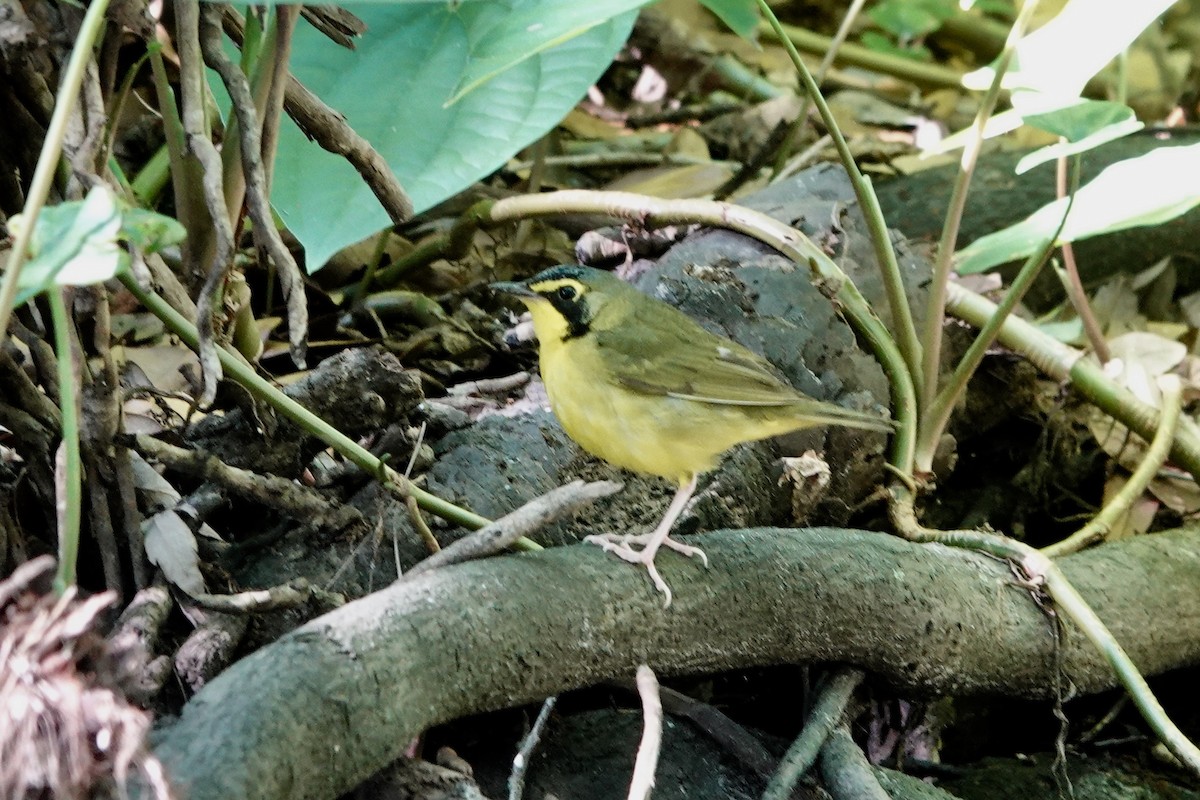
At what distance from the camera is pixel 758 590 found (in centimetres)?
219

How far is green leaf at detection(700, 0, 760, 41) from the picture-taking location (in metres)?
3.66

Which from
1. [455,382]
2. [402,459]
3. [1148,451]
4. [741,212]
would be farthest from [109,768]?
[1148,451]

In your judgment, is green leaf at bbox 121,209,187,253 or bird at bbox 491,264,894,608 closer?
green leaf at bbox 121,209,187,253

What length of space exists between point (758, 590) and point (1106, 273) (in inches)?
127

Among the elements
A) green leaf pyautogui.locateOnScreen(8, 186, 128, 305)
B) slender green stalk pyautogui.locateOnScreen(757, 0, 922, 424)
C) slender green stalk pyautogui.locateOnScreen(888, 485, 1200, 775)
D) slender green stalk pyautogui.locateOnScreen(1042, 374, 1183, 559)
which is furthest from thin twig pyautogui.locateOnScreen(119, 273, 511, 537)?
slender green stalk pyautogui.locateOnScreen(1042, 374, 1183, 559)

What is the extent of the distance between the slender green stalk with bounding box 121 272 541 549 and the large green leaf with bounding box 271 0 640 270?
0.24 meters

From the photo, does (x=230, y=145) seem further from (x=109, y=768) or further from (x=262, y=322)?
(x=109, y=768)

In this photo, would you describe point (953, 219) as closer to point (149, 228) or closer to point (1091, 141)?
point (1091, 141)

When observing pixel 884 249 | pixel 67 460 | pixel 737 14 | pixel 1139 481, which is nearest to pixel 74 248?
pixel 67 460

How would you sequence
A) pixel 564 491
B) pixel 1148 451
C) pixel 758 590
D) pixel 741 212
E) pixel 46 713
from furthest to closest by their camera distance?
pixel 1148 451 → pixel 741 212 → pixel 758 590 → pixel 564 491 → pixel 46 713

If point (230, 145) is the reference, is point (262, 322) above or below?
below

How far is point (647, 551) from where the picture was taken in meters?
2.10

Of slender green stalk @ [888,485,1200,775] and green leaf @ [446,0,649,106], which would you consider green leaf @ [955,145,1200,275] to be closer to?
slender green stalk @ [888,485,1200,775]

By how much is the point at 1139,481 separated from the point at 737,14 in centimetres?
194
